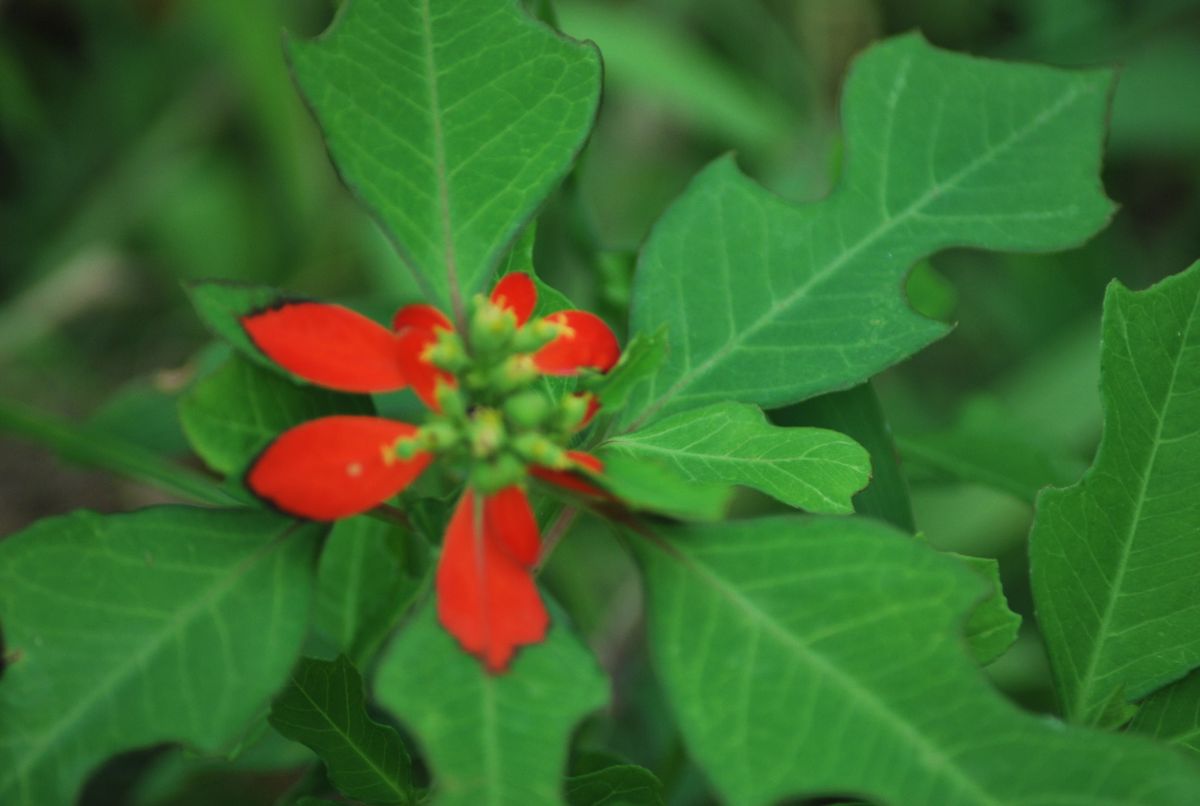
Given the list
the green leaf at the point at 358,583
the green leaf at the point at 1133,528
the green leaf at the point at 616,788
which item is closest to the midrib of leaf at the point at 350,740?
the green leaf at the point at 616,788

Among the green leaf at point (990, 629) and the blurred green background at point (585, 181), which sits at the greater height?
the green leaf at point (990, 629)

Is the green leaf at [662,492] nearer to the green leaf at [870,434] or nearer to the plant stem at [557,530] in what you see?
the plant stem at [557,530]

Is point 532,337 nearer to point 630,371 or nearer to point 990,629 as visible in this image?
point 630,371

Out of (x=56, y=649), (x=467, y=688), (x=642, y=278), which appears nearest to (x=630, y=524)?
(x=467, y=688)

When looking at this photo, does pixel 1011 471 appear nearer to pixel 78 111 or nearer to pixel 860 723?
pixel 860 723

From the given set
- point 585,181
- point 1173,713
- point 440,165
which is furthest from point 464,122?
point 585,181

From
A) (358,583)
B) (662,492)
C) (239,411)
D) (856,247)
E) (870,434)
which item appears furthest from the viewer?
(358,583)
